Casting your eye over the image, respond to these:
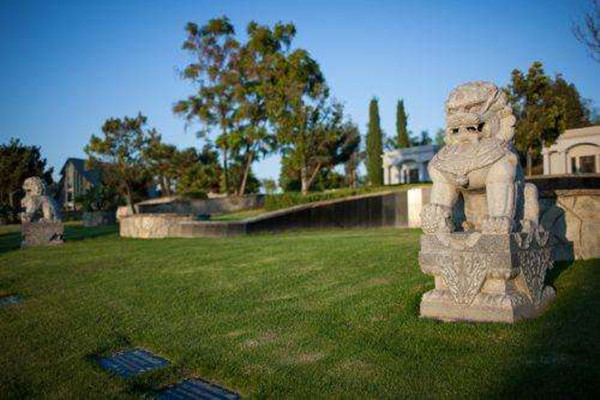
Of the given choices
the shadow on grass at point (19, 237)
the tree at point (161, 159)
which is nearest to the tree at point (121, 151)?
the tree at point (161, 159)

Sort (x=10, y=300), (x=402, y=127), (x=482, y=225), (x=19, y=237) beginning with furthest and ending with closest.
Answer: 1. (x=402, y=127)
2. (x=19, y=237)
3. (x=10, y=300)
4. (x=482, y=225)

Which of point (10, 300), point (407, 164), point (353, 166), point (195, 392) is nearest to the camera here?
Answer: point (195, 392)

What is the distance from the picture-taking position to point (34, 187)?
1413 centimetres

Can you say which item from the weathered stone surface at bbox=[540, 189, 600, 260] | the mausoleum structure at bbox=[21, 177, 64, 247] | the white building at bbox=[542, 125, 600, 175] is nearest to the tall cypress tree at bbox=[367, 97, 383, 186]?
the white building at bbox=[542, 125, 600, 175]

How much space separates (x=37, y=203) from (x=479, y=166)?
13950 millimetres

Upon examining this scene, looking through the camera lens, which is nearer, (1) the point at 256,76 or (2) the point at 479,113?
(2) the point at 479,113

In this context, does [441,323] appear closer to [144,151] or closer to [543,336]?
[543,336]

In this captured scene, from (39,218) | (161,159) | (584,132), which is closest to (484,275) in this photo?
(39,218)

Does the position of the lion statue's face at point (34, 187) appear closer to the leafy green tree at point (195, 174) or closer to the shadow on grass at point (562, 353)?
the shadow on grass at point (562, 353)

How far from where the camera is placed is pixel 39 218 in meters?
14.5

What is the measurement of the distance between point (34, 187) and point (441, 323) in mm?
13943

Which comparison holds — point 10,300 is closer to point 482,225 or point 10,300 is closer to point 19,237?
point 482,225

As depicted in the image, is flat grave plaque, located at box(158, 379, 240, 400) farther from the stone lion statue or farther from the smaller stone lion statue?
the smaller stone lion statue

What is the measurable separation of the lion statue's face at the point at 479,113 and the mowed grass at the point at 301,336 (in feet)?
5.32
